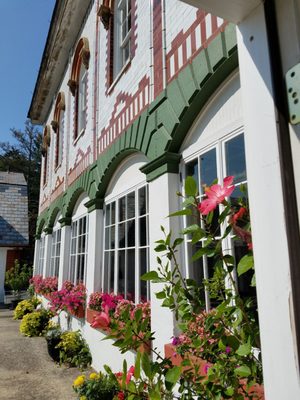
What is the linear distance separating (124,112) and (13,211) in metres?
14.0

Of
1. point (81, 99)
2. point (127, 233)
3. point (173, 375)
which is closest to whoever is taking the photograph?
point (173, 375)

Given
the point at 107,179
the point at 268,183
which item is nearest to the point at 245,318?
the point at 268,183

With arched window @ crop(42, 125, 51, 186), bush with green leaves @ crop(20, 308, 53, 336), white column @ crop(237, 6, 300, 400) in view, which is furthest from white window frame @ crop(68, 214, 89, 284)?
white column @ crop(237, 6, 300, 400)

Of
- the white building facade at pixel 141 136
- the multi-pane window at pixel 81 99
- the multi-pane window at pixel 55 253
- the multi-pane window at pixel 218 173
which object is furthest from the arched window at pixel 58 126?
the multi-pane window at pixel 218 173

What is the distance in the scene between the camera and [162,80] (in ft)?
12.7

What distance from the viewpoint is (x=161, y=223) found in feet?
11.6

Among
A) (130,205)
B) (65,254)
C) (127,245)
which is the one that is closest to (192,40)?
(130,205)

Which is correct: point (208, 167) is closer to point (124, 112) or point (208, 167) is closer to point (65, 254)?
point (124, 112)

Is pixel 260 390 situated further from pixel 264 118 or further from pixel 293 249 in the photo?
pixel 264 118

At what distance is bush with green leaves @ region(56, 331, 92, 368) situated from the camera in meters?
5.51

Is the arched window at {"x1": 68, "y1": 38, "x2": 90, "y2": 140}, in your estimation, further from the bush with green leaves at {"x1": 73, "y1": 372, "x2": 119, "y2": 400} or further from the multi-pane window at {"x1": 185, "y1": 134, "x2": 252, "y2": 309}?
the bush with green leaves at {"x1": 73, "y1": 372, "x2": 119, "y2": 400}

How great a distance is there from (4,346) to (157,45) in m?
6.52

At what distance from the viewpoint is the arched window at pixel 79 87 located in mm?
8211

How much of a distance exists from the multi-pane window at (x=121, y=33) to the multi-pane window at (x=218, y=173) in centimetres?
319
